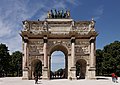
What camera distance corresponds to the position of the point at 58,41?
4478 cm

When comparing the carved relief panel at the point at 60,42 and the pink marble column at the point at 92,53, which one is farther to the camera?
the carved relief panel at the point at 60,42

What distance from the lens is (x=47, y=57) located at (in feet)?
145

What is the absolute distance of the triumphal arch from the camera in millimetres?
44000

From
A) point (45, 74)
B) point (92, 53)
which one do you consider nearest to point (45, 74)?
point (45, 74)

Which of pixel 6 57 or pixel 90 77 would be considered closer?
pixel 90 77

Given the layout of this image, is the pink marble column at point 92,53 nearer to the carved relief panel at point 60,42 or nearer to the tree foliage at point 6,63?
the carved relief panel at point 60,42

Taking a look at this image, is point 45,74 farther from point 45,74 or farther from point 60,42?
point 60,42

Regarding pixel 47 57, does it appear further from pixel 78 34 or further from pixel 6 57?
pixel 6 57

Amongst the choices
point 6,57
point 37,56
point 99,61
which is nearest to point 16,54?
point 6,57

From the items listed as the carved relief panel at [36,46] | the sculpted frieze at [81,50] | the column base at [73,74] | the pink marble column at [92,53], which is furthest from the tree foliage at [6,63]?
the pink marble column at [92,53]

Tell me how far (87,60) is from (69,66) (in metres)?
3.35

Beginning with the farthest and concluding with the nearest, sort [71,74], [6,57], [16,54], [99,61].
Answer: [16,54], [99,61], [6,57], [71,74]

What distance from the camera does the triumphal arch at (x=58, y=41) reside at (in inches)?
1732

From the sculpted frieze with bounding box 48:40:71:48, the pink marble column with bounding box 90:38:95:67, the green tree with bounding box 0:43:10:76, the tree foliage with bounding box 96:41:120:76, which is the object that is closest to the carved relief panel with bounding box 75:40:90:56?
the pink marble column with bounding box 90:38:95:67
